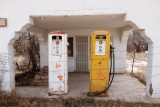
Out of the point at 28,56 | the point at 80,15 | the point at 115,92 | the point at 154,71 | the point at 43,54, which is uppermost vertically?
the point at 80,15

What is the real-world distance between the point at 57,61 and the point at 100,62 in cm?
132

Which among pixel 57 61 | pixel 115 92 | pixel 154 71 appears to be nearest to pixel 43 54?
pixel 57 61

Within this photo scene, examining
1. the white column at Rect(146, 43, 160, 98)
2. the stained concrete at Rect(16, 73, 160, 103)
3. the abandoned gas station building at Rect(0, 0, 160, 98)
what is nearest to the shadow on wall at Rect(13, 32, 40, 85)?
the stained concrete at Rect(16, 73, 160, 103)

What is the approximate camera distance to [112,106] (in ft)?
16.3

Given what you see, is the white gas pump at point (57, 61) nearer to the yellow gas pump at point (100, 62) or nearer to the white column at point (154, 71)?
the yellow gas pump at point (100, 62)

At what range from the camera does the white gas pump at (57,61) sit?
5.88 metres

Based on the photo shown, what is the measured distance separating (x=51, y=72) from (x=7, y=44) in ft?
5.27

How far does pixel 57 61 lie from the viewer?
5.94 meters

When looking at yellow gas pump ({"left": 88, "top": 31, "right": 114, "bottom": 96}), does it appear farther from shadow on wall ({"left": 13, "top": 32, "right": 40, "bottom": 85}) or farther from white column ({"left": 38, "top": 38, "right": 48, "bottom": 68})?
white column ({"left": 38, "top": 38, "right": 48, "bottom": 68})

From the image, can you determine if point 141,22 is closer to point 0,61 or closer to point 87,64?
point 0,61

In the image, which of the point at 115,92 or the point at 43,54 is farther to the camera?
the point at 43,54

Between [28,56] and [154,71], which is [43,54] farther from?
[154,71]

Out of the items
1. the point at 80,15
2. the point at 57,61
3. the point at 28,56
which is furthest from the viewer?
the point at 28,56

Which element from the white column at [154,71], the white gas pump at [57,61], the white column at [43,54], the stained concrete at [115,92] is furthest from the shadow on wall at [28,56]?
the white column at [154,71]
